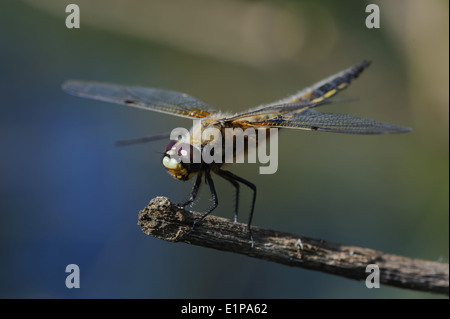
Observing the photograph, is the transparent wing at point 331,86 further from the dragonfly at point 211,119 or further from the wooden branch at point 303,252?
the wooden branch at point 303,252

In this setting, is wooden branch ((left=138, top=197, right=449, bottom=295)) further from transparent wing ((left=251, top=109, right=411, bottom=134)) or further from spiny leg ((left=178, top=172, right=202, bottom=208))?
transparent wing ((left=251, top=109, right=411, bottom=134))

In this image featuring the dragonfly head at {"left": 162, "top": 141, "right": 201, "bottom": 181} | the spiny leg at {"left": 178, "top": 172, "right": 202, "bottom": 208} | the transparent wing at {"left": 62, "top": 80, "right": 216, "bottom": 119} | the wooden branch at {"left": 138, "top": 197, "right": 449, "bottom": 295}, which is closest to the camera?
the wooden branch at {"left": 138, "top": 197, "right": 449, "bottom": 295}

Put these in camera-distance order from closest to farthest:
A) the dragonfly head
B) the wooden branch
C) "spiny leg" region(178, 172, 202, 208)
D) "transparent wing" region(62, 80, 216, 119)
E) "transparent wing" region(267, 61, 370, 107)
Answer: the wooden branch, the dragonfly head, "spiny leg" region(178, 172, 202, 208), "transparent wing" region(62, 80, 216, 119), "transparent wing" region(267, 61, 370, 107)

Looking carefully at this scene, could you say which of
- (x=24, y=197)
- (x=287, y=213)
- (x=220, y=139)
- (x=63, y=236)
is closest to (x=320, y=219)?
(x=287, y=213)

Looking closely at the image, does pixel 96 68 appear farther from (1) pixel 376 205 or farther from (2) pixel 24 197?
(1) pixel 376 205

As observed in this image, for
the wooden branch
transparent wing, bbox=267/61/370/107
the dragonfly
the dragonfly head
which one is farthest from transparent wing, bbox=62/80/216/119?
the wooden branch

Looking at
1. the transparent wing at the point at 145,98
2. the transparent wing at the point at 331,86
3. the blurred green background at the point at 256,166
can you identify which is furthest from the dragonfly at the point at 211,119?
the blurred green background at the point at 256,166
